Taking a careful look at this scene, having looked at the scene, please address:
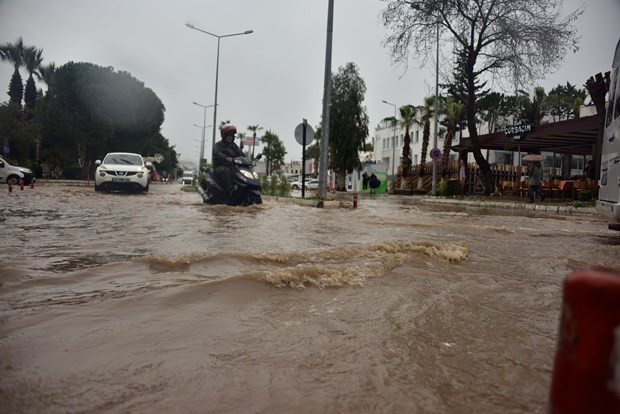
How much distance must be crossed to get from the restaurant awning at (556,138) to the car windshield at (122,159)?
18894mm

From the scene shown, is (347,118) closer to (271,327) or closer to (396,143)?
(396,143)

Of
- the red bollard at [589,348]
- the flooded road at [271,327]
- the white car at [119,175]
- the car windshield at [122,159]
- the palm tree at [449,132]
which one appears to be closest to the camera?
the red bollard at [589,348]

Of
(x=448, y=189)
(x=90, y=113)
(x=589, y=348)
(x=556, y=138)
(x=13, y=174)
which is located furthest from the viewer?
(x=90, y=113)

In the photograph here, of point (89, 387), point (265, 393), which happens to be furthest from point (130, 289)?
point (265, 393)

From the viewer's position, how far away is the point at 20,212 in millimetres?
7734

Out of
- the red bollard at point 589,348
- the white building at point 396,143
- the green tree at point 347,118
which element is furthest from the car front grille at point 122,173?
the white building at point 396,143

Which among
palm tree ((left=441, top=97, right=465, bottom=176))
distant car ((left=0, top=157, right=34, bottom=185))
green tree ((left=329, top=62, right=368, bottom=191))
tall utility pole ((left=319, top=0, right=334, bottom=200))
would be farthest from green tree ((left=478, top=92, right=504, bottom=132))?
distant car ((left=0, top=157, right=34, bottom=185))

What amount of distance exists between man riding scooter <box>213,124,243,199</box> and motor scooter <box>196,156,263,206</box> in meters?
0.12

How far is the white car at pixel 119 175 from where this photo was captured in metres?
15.2

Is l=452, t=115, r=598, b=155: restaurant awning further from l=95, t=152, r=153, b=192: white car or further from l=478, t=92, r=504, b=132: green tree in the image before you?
l=478, t=92, r=504, b=132: green tree

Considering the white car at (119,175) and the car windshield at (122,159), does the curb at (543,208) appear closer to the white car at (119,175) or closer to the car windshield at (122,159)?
the white car at (119,175)

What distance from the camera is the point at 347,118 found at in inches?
1469

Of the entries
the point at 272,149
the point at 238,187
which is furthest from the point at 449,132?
the point at 272,149

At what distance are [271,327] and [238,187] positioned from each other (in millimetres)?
8242
